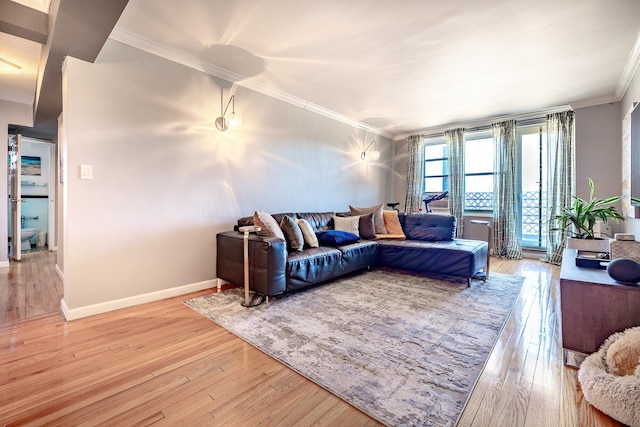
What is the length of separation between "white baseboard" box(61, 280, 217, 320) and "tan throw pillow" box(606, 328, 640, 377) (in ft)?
10.7

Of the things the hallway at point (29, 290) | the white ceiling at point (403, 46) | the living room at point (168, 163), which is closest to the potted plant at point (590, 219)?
the living room at point (168, 163)

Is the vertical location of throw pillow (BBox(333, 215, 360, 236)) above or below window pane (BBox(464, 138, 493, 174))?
below

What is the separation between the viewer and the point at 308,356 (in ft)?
5.89

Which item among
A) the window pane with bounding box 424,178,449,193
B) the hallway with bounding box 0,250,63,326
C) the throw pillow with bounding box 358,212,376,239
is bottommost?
the hallway with bounding box 0,250,63,326

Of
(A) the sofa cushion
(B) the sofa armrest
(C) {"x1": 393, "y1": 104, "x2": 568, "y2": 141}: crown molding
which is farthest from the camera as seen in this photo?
(C) {"x1": 393, "y1": 104, "x2": 568, "y2": 141}: crown molding

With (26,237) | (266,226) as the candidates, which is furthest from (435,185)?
(26,237)

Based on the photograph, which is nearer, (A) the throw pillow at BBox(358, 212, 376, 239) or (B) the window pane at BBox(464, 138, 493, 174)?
(A) the throw pillow at BBox(358, 212, 376, 239)

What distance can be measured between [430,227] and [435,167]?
2466 mm

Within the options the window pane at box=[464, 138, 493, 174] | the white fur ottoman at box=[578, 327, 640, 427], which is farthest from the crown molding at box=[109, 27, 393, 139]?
the white fur ottoman at box=[578, 327, 640, 427]

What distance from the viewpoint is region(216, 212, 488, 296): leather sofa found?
269 centimetres

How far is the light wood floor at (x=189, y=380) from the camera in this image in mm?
1295

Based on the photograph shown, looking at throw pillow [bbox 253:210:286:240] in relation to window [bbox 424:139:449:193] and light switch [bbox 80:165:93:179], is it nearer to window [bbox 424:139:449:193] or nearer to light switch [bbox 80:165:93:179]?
light switch [bbox 80:165:93:179]

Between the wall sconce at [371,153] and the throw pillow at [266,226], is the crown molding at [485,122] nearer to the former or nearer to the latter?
the wall sconce at [371,153]

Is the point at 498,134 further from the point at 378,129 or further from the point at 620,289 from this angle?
the point at 620,289
